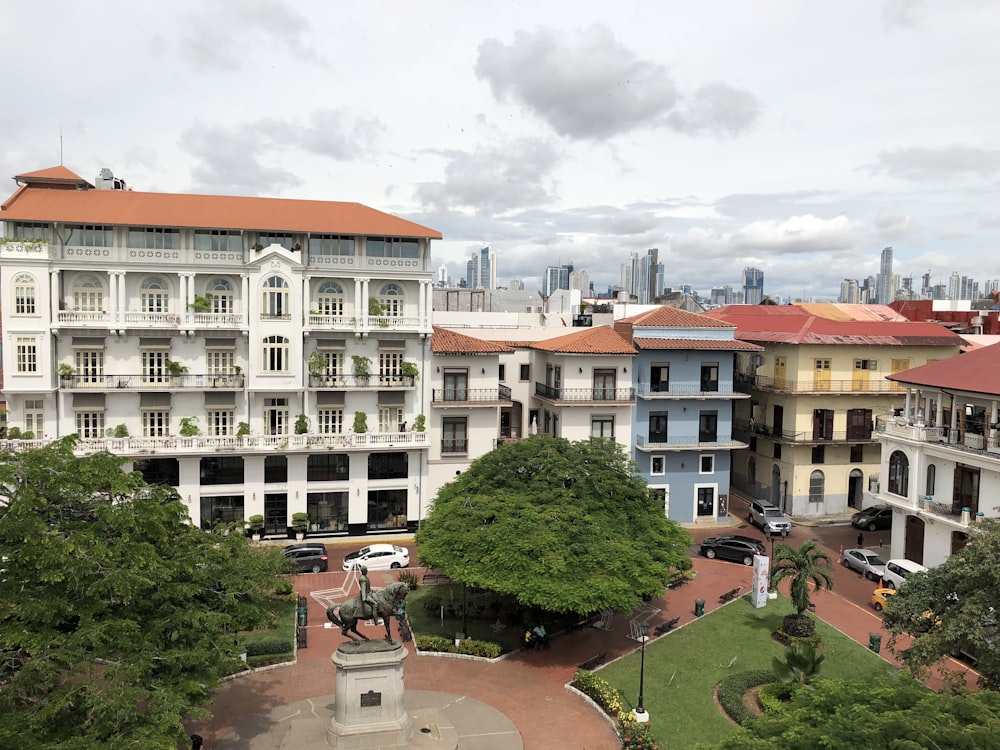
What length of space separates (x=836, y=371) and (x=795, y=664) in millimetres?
32323

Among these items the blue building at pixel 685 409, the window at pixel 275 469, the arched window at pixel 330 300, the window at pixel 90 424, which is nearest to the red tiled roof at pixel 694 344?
the blue building at pixel 685 409

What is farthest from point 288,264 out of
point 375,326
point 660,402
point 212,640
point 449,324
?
point 212,640

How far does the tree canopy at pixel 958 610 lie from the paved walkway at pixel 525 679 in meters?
1.19

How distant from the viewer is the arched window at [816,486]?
5509 centimetres

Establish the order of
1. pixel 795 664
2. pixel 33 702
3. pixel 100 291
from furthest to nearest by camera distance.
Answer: pixel 100 291 → pixel 795 664 → pixel 33 702

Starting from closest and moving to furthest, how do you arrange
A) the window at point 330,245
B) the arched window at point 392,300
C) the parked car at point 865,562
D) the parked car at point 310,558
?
1. the parked car at point 865,562
2. the parked car at point 310,558
3. the window at point 330,245
4. the arched window at point 392,300

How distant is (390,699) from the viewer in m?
25.1

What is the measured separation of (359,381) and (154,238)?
14.3 meters

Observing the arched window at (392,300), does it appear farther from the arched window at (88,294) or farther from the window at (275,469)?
the arched window at (88,294)

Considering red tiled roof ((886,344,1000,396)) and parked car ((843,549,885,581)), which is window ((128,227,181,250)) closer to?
parked car ((843,549,885,581))

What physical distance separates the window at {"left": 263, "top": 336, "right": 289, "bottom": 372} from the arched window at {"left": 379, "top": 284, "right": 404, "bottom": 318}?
657 cm

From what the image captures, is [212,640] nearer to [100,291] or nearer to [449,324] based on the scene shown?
[100,291]

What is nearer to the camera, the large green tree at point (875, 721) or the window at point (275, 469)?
the large green tree at point (875, 721)

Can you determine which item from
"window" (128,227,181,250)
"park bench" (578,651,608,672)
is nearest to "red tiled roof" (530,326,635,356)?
"park bench" (578,651,608,672)
